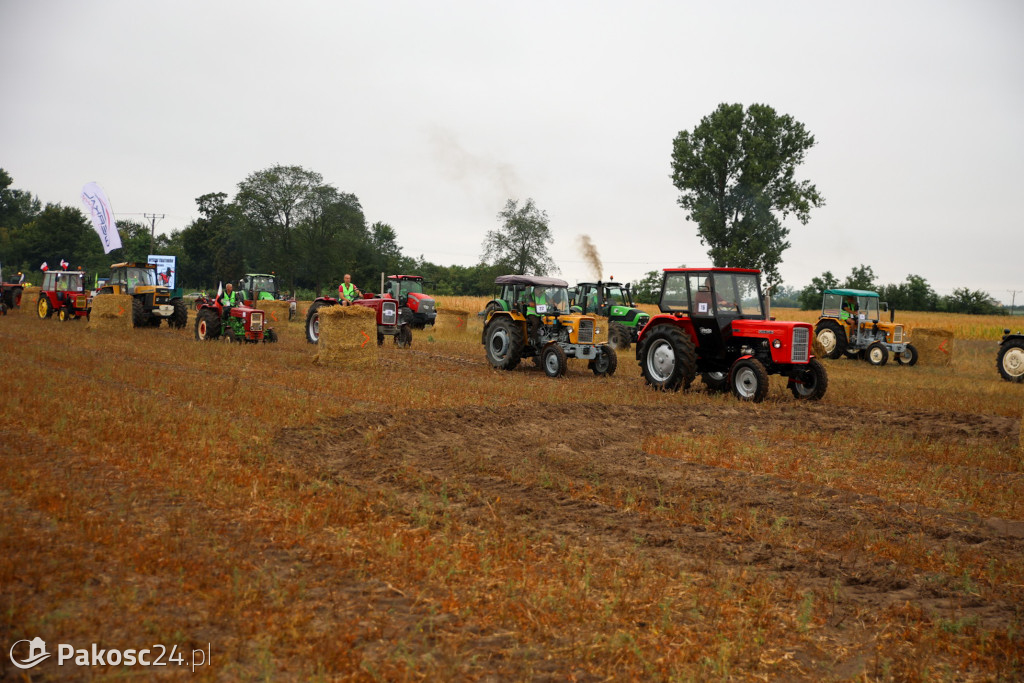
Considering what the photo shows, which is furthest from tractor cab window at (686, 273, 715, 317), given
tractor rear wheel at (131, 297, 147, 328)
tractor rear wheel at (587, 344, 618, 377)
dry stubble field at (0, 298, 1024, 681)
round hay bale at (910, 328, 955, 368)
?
tractor rear wheel at (131, 297, 147, 328)

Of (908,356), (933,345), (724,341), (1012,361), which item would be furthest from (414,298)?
(1012,361)

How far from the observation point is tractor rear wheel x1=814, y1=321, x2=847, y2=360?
21.2 m

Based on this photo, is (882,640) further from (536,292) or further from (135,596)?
(536,292)

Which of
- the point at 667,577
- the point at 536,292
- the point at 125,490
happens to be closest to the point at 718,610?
the point at 667,577

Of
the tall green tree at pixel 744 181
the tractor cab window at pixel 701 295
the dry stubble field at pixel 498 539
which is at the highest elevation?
the tall green tree at pixel 744 181

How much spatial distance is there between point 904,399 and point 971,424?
7.56 ft

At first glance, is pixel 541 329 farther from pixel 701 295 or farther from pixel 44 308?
pixel 44 308

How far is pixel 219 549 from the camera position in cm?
434

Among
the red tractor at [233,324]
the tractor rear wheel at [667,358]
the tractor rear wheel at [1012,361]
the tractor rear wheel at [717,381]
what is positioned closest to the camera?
the tractor rear wheel at [667,358]

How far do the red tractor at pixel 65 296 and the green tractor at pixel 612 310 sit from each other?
15489 millimetres

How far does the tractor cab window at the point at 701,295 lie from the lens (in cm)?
1234

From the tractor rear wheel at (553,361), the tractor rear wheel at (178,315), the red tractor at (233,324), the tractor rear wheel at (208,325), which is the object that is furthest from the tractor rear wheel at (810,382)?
the tractor rear wheel at (178,315)

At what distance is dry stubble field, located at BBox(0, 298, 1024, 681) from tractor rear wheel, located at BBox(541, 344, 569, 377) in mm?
3961

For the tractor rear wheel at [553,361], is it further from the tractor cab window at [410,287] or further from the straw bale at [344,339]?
the tractor cab window at [410,287]
